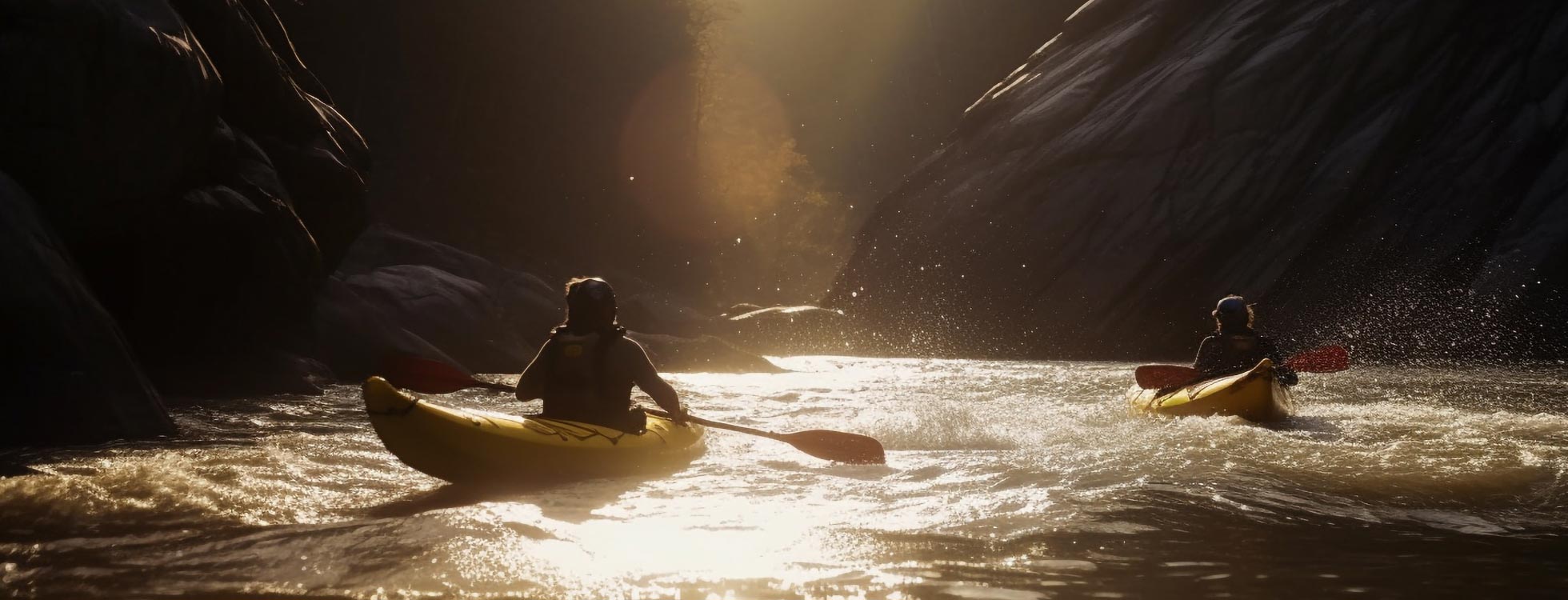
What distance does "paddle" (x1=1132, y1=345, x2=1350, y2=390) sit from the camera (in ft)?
27.3

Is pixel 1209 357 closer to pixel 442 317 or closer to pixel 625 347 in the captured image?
pixel 625 347

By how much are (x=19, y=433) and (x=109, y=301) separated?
12.4 feet

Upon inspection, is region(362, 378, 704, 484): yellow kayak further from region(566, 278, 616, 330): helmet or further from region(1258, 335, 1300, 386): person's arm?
region(1258, 335, 1300, 386): person's arm

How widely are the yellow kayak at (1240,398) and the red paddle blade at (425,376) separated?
4.81m

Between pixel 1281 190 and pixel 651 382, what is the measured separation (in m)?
18.0

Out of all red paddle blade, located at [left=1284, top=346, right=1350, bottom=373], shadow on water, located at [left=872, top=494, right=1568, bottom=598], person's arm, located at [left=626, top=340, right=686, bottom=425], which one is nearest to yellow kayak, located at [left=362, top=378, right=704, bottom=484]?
person's arm, located at [left=626, top=340, right=686, bottom=425]

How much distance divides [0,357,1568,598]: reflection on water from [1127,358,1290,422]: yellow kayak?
1.22 ft

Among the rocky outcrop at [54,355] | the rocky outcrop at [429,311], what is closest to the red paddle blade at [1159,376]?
the rocky outcrop at [429,311]

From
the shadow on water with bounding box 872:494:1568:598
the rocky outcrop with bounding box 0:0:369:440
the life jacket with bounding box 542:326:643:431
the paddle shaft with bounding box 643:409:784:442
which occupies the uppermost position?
the rocky outcrop with bounding box 0:0:369:440

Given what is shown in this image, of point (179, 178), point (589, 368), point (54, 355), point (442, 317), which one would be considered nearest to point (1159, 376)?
point (589, 368)

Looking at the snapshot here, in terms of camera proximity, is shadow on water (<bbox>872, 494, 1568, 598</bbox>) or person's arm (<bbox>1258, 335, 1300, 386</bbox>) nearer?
shadow on water (<bbox>872, 494, 1568, 598</bbox>)

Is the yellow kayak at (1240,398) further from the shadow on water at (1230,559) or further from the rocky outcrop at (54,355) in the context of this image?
the rocky outcrop at (54,355)

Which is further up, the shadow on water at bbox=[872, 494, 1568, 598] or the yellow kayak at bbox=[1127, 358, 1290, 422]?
the yellow kayak at bbox=[1127, 358, 1290, 422]

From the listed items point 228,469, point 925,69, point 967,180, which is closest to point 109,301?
point 228,469
